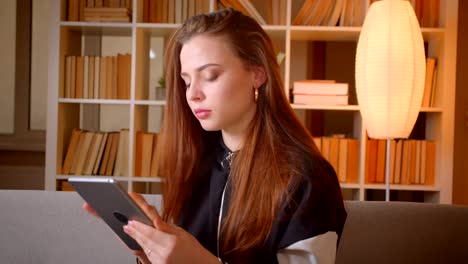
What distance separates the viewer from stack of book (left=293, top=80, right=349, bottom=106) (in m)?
3.56

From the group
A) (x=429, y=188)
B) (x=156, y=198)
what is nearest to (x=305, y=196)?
(x=156, y=198)

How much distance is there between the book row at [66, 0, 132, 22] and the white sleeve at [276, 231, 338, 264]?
2.55 m

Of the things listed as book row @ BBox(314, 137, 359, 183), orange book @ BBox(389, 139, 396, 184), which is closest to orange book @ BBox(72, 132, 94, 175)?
book row @ BBox(314, 137, 359, 183)

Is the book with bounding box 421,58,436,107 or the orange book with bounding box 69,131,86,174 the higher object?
the book with bounding box 421,58,436,107

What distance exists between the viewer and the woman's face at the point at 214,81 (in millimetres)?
1385

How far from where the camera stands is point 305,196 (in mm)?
1343

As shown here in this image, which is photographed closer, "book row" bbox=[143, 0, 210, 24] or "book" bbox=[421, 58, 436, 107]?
"book" bbox=[421, 58, 436, 107]

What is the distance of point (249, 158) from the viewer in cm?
142

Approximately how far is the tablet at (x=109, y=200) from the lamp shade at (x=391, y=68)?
2.01m

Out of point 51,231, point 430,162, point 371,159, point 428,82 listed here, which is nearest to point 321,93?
point 371,159

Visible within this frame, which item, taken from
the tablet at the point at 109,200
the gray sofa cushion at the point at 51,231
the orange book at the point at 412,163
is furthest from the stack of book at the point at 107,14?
the tablet at the point at 109,200

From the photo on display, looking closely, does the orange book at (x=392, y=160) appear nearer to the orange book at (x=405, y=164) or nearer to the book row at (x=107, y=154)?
the orange book at (x=405, y=164)

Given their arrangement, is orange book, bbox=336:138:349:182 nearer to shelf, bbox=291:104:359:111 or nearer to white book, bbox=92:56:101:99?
shelf, bbox=291:104:359:111

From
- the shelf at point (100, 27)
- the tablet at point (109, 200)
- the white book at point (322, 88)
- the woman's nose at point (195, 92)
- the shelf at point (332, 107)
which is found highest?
the shelf at point (100, 27)
